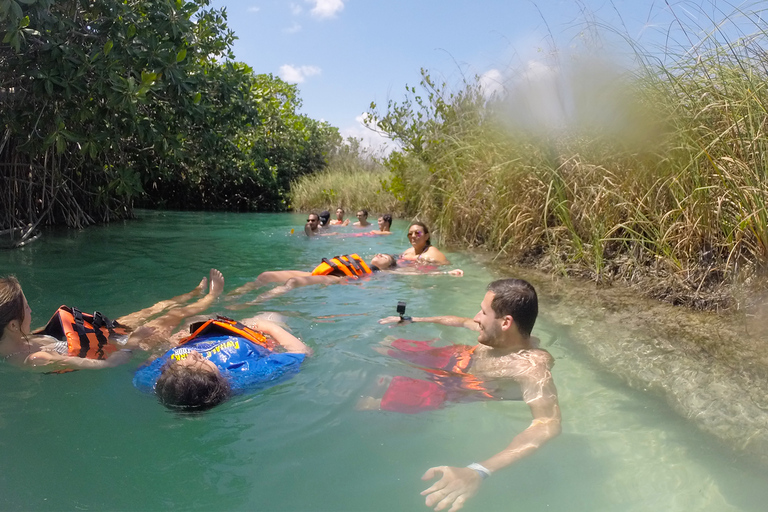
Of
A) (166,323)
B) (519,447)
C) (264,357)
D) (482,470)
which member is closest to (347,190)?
(166,323)

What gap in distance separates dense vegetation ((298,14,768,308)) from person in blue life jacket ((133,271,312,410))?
3.26 m

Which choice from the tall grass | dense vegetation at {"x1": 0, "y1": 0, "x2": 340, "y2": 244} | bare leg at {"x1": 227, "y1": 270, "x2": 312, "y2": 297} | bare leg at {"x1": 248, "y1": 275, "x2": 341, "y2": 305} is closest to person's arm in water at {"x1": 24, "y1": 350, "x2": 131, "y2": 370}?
bare leg at {"x1": 248, "y1": 275, "x2": 341, "y2": 305}

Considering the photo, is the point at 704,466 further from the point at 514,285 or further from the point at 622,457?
the point at 514,285

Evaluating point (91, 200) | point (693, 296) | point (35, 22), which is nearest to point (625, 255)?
point (693, 296)

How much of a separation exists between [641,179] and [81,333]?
5.03m

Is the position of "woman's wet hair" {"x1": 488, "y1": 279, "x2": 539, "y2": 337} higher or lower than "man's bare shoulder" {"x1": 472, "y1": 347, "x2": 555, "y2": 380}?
higher

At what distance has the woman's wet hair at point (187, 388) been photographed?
321cm

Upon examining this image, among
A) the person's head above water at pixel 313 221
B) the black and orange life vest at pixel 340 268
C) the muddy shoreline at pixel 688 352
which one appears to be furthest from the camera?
the person's head above water at pixel 313 221

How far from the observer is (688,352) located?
394 centimetres

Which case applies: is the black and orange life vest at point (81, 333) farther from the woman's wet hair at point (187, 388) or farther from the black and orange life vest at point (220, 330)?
the woman's wet hair at point (187, 388)

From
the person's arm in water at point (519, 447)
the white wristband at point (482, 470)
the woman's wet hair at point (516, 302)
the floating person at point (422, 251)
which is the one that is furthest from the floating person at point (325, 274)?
the white wristband at point (482, 470)

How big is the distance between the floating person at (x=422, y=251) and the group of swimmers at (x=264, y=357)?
134 inches

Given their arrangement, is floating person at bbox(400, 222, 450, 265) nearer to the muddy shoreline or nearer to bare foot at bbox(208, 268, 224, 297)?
the muddy shoreline

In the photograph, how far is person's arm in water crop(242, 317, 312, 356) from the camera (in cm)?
430
